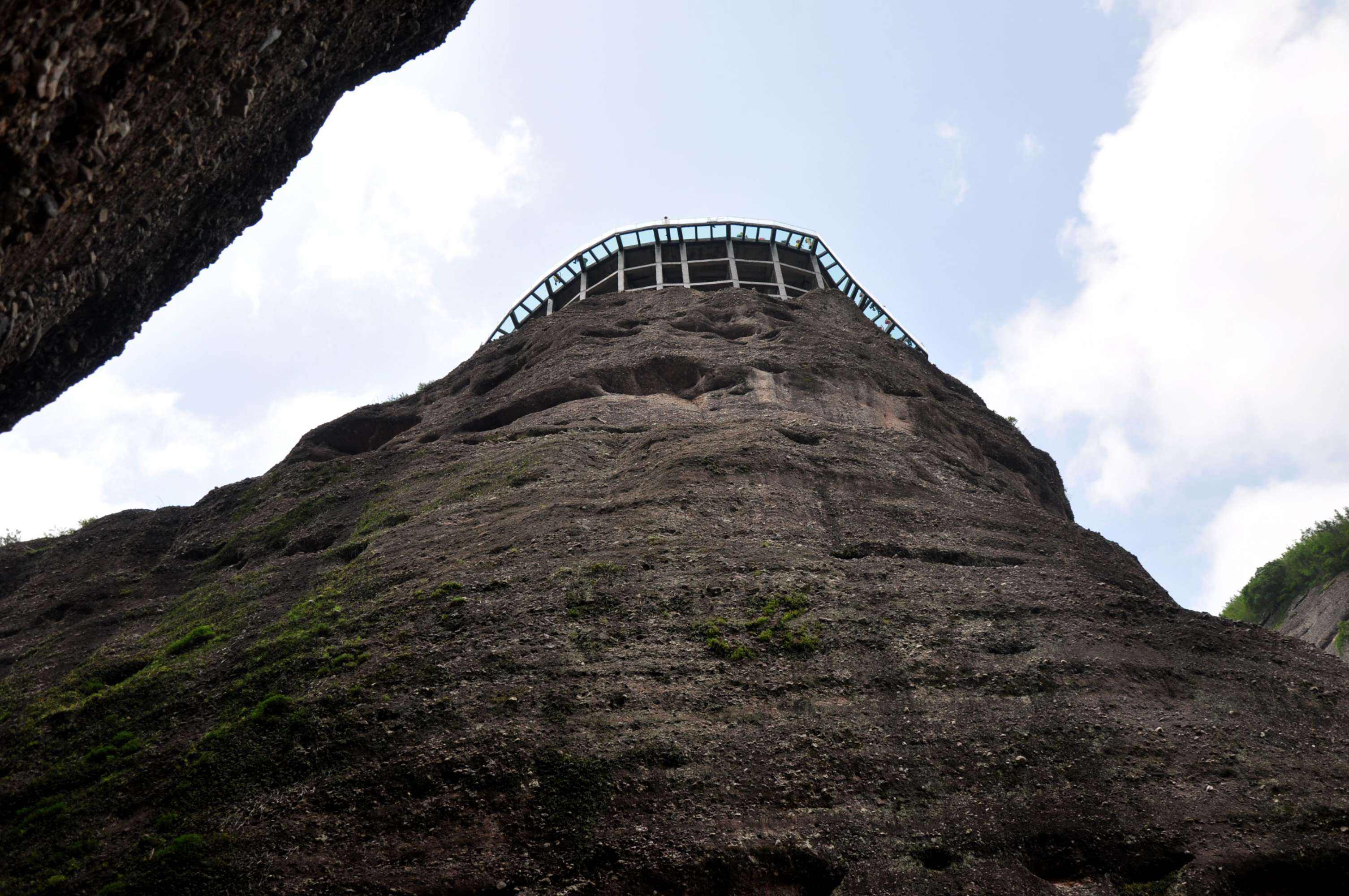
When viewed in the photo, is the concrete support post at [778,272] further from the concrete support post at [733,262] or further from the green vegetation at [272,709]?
the green vegetation at [272,709]

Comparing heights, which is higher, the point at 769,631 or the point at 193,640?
the point at 193,640

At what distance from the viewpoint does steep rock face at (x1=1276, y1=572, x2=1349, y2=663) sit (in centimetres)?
3456

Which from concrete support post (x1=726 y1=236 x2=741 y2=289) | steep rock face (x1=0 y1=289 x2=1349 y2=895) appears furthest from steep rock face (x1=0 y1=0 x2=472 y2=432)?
concrete support post (x1=726 y1=236 x2=741 y2=289)

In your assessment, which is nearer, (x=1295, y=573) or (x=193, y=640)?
(x=193, y=640)

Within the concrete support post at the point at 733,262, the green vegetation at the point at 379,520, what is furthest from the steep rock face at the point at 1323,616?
the green vegetation at the point at 379,520

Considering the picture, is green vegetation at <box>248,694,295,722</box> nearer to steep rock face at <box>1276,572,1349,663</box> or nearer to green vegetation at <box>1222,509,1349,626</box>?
steep rock face at <box>1276,572,1349,663</box>

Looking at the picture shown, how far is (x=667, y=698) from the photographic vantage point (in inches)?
428

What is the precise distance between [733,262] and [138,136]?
30816mm

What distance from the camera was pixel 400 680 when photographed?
11523mm

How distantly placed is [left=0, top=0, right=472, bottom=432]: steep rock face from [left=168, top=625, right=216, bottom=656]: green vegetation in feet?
12.5

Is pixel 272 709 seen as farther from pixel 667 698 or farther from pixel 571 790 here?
pixel 667 698

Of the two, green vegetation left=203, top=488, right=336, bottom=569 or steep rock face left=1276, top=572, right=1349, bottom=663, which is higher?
green vegetation left=203, top=488, right=336, bottom=569

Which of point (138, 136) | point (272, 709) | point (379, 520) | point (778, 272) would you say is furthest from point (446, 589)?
point (778, 272)

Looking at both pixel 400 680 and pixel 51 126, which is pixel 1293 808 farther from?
pixel 51 126
